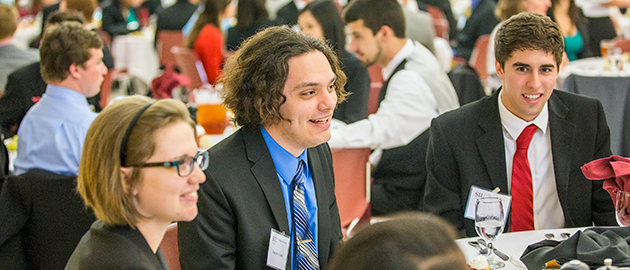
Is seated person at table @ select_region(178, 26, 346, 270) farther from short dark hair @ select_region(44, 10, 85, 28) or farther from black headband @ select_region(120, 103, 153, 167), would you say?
short dark hair @ select_region(44, 10, 85, 28)

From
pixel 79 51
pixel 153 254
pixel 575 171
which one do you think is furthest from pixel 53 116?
pixel 575 171

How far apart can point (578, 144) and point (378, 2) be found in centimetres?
156

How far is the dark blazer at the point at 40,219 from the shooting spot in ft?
7.48

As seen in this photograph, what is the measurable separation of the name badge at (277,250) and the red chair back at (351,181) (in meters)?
0.97

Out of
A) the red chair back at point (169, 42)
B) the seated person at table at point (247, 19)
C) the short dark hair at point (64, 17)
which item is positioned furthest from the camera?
the red chair back at point (169, 42)

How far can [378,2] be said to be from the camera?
11.3ft

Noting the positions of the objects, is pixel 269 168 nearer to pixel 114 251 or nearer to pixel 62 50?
pixel 114 251

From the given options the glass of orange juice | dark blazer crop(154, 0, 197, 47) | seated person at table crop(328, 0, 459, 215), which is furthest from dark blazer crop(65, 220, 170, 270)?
dark blazer crop(154, 0, 197, 47)

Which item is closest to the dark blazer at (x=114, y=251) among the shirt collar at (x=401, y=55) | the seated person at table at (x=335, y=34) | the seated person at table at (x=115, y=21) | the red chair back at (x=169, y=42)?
the shirt collar at (x=401, y=55)

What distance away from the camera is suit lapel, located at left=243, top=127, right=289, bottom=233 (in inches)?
70.4

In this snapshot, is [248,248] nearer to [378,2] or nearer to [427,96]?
[427,96]

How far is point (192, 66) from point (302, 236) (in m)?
4.22

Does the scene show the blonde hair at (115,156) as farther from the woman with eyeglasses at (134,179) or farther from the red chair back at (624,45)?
the red chair back at (624,45)

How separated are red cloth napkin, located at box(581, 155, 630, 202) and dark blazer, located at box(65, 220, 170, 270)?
50.7 inches
